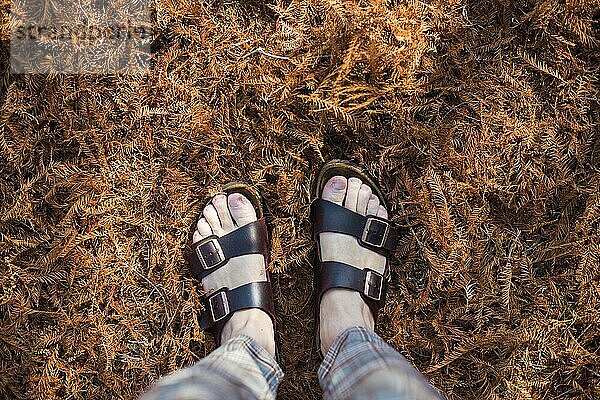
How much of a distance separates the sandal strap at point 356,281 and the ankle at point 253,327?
17 cm

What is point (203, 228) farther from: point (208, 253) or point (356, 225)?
point (356, 225)

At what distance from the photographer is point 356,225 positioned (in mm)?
1633

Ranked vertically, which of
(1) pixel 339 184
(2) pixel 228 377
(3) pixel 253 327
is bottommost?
(3) pixel 253 327

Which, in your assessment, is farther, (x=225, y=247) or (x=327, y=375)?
(x=225, y=247)

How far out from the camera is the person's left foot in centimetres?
160

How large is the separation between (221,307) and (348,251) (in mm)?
377

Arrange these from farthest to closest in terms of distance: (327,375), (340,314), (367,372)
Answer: (340,314) < (327,375) < (367,372)

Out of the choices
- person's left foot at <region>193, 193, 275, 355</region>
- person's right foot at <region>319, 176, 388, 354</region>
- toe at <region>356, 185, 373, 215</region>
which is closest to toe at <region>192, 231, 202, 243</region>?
person's left foot at <region>193, 193, 275, 355</region>

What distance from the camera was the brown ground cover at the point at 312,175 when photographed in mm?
1589

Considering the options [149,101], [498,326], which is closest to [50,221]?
[149,101]

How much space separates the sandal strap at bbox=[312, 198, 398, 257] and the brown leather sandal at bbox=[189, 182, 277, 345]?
6.3 inches

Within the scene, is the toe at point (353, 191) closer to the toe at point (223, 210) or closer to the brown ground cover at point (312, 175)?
the brown ground cover at point (312, 175)

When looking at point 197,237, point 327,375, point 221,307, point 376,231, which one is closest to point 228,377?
point 327,375

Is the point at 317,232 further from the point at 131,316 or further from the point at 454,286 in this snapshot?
the point at 131,316
